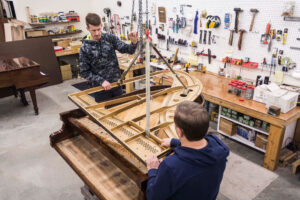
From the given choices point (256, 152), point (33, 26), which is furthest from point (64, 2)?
point (256, 152)

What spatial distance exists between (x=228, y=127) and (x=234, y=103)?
0.61m

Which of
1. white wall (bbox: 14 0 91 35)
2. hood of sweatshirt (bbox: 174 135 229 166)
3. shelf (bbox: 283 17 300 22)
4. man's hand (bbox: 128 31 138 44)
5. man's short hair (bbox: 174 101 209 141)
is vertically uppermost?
white wall (bbox: 14 0 91 35)

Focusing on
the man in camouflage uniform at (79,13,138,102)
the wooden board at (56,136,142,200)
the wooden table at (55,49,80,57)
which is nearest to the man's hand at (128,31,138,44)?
the man in camouflage uniform at (79,13,138,102)

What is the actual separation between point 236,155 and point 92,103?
2.41m

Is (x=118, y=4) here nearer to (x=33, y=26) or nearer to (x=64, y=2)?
(x=64, y=2)

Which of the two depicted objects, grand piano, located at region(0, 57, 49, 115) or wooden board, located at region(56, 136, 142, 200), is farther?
grand piano, located at region(0, 57, 49, 115)

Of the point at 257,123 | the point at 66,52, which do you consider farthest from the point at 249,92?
the point at 66,52

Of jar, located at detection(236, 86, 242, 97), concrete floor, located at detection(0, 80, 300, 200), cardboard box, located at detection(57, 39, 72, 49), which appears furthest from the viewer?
cardboard box, located at detection(57, 39, 72, 49)

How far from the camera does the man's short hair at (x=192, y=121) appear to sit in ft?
4.00

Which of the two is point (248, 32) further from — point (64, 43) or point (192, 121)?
point (64, 43)

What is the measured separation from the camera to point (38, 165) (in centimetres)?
350

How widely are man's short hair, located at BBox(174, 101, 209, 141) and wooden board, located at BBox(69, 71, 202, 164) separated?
291 millimetres

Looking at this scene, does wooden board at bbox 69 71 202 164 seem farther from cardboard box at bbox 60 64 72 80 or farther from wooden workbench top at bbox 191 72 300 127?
cardboard box at bbox 60 64 72 80

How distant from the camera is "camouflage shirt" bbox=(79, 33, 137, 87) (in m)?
2.89
